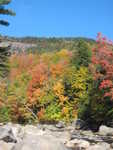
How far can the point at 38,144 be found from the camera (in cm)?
1014

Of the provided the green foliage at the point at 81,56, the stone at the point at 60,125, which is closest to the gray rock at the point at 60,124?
the stone at the point at 60,125

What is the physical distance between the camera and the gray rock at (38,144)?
9.97 m

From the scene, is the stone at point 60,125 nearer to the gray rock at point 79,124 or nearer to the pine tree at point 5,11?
the gray rock at point 79,124

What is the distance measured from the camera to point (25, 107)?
164 ft

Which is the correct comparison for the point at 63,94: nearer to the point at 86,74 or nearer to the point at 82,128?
the point at 86,74

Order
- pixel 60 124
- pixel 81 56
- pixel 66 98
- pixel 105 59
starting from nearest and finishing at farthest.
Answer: pixel 105 59
pixel 60 124
pixel 66 98
pixel 81 56

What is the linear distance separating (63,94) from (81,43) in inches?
367

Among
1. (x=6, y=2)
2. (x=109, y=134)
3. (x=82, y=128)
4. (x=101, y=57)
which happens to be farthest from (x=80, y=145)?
(x=82, y=128)

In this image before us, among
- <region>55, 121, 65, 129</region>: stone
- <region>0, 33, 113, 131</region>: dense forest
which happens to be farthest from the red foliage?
<region>55, 121, 65, 129</region>: stone

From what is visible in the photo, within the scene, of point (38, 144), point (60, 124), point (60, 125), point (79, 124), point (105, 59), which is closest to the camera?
point (38, 144)

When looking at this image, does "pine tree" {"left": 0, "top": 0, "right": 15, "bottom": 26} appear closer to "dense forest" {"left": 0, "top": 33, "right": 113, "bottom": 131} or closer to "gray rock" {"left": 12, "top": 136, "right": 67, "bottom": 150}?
"gray rock" {"left": 12, "top": 136, "right": 67, "bottom": 150}

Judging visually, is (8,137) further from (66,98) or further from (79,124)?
(66,98)

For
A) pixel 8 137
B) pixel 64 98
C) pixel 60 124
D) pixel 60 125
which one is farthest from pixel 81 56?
pixel 8 137

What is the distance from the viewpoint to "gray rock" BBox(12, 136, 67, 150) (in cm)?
997
